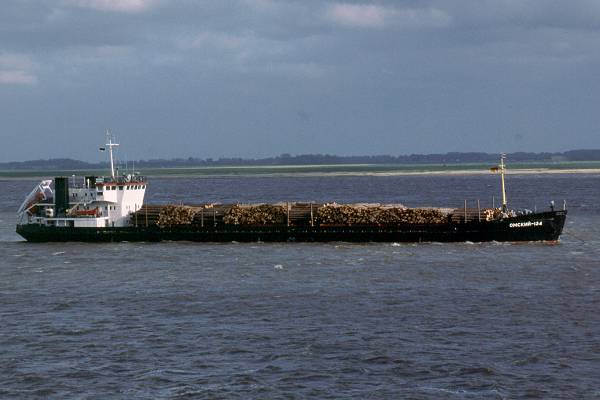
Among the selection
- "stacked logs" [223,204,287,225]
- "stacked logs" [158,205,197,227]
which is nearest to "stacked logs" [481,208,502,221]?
"stacked logs" [223,204,287,225]

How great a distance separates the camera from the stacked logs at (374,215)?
233 feet

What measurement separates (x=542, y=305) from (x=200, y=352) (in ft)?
57.0

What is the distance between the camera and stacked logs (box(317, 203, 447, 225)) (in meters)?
70.9

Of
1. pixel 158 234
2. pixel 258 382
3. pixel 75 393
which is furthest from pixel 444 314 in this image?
pixel 158 234

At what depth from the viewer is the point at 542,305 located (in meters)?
40.9

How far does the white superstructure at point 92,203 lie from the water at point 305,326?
12987 mm

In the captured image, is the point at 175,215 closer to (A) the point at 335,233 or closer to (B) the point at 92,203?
(B) the point at 92,203

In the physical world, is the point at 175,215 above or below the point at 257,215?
above

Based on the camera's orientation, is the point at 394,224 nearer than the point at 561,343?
No

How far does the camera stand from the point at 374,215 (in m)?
72.1

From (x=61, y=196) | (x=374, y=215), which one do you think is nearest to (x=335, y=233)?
(x=374, y=215)

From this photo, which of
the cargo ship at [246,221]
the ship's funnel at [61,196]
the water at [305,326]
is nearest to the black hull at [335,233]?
the cargo ship at [246,221]

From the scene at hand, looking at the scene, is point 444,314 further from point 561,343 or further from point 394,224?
point 394,224

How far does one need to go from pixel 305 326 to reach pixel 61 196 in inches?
1715
